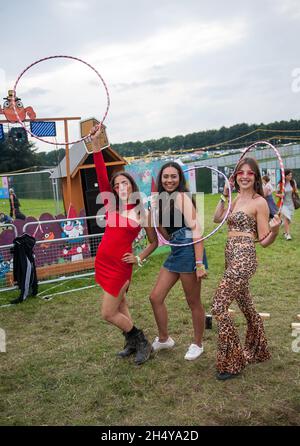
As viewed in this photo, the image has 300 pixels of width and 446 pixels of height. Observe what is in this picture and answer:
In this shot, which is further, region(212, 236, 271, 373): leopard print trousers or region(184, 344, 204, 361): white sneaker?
region(184, 344, 204, 361): white sneaker

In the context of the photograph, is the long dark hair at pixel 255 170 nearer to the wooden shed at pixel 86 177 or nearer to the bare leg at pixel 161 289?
the bare leg at pixel 161 289

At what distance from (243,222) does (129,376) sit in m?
1.82

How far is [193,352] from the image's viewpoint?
4.46 metres

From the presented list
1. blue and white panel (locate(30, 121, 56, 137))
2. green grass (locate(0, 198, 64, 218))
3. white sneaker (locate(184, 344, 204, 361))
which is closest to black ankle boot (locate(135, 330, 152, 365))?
white sneaker (locate(184, 344, 204, 361))

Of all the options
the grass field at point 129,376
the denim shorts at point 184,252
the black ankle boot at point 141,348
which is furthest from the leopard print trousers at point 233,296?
the black ankle boot at point 141,348

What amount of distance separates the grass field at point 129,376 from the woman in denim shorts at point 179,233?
699 millimetres

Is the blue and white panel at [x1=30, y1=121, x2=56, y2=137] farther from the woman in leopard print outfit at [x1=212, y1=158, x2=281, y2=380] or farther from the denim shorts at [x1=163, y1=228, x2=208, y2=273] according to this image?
the woman in leopard print outfit at [x1=212, y1=158, x2=281, y2=380]

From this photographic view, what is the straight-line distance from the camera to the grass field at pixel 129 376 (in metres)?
3.45

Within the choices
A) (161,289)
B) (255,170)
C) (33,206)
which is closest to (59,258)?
(161,289)

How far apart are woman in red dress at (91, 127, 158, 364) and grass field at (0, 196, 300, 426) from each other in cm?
50

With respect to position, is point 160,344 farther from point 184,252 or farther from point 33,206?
point 33,206

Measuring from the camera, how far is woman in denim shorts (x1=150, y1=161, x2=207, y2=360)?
13.5ft

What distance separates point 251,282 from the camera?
727 centimetres
